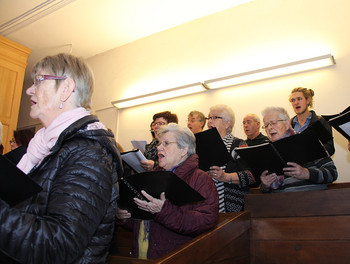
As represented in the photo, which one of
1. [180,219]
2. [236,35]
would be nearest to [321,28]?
[236,35]

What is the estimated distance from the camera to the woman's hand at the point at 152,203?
1565 millimetres

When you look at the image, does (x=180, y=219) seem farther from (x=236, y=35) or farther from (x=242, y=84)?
(x=236, y=35)

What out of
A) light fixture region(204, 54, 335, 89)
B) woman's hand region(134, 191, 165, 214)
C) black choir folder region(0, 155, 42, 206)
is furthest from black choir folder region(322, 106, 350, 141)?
light fixture region(204, 54, 335, 89)

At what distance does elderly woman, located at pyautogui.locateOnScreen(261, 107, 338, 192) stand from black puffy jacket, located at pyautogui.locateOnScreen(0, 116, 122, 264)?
147 centimetres

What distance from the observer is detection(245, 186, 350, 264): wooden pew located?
1.85 m

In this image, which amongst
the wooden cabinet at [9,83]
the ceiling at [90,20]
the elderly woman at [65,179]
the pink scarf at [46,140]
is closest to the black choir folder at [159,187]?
the elderly woman at [65,179]

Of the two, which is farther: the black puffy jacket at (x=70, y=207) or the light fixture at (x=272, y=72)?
the light fixture at (x=272, y=72)

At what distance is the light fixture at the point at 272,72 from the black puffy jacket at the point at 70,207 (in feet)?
11.1

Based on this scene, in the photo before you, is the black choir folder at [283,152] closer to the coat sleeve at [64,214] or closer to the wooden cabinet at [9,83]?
the coat sleeve at [64,214]

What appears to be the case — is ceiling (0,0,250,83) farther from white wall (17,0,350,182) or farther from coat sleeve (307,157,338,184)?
coat sleeve (307,157,338,184)

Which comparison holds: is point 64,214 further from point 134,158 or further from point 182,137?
point 134,158

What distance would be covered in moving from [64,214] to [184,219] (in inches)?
33.1

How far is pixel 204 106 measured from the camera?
480 centimetres

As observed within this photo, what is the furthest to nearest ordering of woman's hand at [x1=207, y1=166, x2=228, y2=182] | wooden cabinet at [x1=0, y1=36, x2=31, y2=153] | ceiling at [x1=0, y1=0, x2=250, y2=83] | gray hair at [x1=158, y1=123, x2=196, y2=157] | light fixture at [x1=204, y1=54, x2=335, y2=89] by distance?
wooden cabinet at [x1=0, y1=36, x2=31, y2=153], ceiling at [x1=0, y1=0, x2=250, y2=83], light fixture at [x1=204, y1=54, x2=335, y2=89], woman's hand at [x1=207, y1=166, x2=228, y2=182], gray hair at [x1=158, y1=123, x2=196, y2=157]
